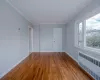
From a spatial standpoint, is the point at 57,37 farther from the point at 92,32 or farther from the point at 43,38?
the point at 92,32

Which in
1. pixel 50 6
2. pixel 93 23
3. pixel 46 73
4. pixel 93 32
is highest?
pixel 50 6

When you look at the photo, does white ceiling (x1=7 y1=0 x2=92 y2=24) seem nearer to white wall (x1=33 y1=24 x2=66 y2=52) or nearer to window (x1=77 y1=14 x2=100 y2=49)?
window (x1=77 y1=14 x2=100 y2=49)

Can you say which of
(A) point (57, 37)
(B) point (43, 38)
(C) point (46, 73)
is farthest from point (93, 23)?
(B) point (43, 38)

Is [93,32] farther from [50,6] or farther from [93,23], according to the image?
[50,6]

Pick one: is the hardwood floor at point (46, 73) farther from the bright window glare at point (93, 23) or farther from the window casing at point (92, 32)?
the bright window glare at point (93, 23)

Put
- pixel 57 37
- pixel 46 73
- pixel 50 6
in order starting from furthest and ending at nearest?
pixel 57 37
pixel 50 6
pixel 46 73

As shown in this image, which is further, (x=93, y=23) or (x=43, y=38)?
(x=43, y=38)

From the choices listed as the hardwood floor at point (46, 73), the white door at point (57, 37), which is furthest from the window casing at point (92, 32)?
the white door at point (57, 37)

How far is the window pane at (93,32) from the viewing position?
2.95 metres

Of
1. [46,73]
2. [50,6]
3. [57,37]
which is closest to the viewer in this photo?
[46,73]

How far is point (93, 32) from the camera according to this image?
3.24 meters

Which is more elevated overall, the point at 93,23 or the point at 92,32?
the point at 93,23

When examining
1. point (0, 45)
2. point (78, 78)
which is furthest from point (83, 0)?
point (0, 45)

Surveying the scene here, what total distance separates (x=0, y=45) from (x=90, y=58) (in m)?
2.86
